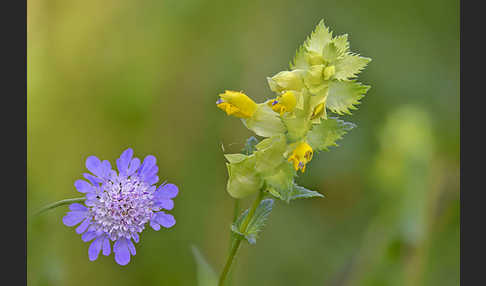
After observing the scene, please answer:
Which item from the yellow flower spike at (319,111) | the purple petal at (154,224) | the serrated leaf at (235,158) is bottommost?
the purple petal at (154,224)

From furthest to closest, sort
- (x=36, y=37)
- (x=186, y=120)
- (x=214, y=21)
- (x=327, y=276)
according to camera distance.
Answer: (x=214, y=21)
(x=186, y=120)
(x=327, y=276)
(x=36, y=37)

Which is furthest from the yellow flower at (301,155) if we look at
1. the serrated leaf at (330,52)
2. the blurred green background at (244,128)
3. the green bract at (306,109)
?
the blurred green background at (244,128)

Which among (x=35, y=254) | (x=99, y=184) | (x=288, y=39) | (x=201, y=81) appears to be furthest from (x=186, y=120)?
(x=99, y=184)

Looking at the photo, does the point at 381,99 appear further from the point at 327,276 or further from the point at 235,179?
the point at 235,179

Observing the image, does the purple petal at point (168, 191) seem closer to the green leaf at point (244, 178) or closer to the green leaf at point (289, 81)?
the green leaf at point (244, 178)

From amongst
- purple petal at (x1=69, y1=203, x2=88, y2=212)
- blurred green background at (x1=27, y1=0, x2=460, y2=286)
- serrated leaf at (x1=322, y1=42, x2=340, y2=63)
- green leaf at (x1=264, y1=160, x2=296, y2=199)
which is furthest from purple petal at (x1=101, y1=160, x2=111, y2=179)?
blurred green background at (x1=27, y1=0, x2=460, y2=286)

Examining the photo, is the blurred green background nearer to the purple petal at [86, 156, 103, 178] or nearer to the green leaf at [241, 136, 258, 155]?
the purple petal at [86, 156, 103, 178]
